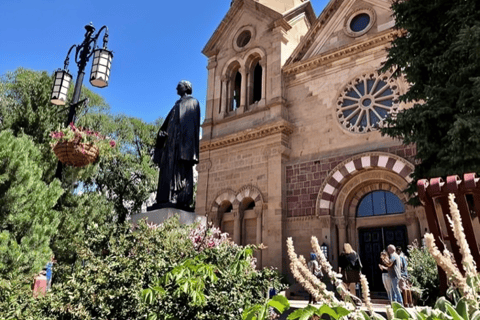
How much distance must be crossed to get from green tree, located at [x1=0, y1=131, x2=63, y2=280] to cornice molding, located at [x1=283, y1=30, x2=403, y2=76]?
479 inches

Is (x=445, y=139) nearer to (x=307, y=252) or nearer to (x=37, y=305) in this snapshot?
(x=307, y=252)

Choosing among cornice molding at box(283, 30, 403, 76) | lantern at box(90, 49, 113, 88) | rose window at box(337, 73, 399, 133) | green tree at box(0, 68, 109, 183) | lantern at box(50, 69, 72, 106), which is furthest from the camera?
cornice molding at box(283, 30, 403, 76)

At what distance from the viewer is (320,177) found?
610 inches

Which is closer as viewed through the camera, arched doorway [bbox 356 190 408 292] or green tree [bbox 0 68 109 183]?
green tree [bbox 0 68 109 183]

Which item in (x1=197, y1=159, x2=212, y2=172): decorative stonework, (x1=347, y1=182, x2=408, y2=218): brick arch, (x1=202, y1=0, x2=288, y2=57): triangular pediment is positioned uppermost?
(x1=202, y1=0, x2=288, y2=57): triangular pediment

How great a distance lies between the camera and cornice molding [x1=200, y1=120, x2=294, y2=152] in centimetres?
Answer: 1665

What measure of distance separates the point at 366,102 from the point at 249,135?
538 centimetres

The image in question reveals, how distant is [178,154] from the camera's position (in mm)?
8234

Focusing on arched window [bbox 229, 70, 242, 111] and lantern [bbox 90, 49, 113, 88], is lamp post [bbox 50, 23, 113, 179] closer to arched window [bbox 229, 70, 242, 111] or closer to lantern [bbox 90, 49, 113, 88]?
lantern [bbox 90, 49, 113, 88]

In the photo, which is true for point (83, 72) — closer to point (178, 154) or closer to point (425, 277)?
point (178, 154)

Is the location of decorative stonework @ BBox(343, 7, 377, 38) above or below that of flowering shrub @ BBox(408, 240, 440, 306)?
above

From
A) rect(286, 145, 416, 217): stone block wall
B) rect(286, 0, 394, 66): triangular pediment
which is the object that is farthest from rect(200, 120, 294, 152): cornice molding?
rect(286, 0, 394, 66): triangular pediment

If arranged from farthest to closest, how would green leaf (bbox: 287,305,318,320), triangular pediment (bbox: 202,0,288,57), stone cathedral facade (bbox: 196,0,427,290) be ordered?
triangular pediment (bbox: 202,0,288,57) → stone cathedral facade (bbox: 196,0,427,290) → green leaf (bbox: 287,305,318,320)

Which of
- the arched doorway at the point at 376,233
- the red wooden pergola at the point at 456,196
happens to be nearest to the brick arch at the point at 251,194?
the arched doorway at the point at 376,233
